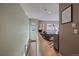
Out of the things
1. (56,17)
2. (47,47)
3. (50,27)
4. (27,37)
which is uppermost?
(56,17)

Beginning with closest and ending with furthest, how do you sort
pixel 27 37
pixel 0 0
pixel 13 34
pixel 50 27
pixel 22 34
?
pixel 0 0 < pixel 13 34 < pixel 50 27 < pixel 27 37 < pixel 22 34

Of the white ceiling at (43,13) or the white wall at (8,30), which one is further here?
the white ceiling at (43,13)

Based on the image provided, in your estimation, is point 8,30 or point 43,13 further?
point 43,13

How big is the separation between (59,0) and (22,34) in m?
1.22

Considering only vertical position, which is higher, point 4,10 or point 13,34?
point 4,10

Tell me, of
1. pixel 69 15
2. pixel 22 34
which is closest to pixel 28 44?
pixel 22 34

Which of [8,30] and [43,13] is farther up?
[43,13]

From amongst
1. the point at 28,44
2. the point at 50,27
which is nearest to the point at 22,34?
the point at 28,44

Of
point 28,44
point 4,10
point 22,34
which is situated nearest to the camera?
point 4,10

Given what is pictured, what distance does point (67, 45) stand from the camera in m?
1.53

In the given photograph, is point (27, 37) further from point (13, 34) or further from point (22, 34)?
point (13, 34)

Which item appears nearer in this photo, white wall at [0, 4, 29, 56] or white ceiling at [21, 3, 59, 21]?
white wall at [0, 4, 29, 56]

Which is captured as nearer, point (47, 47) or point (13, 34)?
point (13, 34)

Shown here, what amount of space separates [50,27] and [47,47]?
472 millimetres
